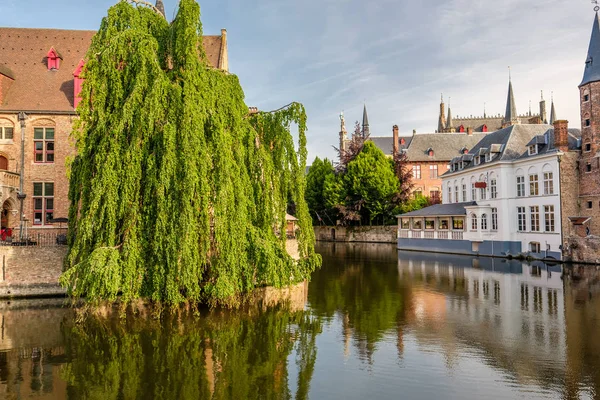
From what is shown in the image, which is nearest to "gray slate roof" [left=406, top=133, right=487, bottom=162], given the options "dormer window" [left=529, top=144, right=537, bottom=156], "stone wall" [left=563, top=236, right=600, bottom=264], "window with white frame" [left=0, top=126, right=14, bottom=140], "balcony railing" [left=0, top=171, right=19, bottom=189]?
"dormer window" [left=529, top=144, right=537, bottom=156]

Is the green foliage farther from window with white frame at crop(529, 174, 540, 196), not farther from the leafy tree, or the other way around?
window with white frame at crop(529, 174, 540, 196)

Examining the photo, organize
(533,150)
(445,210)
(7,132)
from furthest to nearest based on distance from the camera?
(445,210)
(533,150)
(7,132)

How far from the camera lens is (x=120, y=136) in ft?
38.4

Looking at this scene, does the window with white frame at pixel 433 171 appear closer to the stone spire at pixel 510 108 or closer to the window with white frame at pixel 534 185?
the stone spire at pixel 510 108

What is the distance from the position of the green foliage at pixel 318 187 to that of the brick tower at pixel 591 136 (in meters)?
29.8

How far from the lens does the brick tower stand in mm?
25438

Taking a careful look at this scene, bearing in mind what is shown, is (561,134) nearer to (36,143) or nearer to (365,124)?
(36,143)

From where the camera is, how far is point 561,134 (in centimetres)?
2675

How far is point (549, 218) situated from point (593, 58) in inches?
384

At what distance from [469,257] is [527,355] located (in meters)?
22.5

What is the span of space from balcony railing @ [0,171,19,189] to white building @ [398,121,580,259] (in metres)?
28.3

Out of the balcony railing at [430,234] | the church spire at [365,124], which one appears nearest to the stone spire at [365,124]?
the church spire at [365,124]

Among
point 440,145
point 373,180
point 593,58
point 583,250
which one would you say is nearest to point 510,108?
point 440,145

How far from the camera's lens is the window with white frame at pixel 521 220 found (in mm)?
29156
